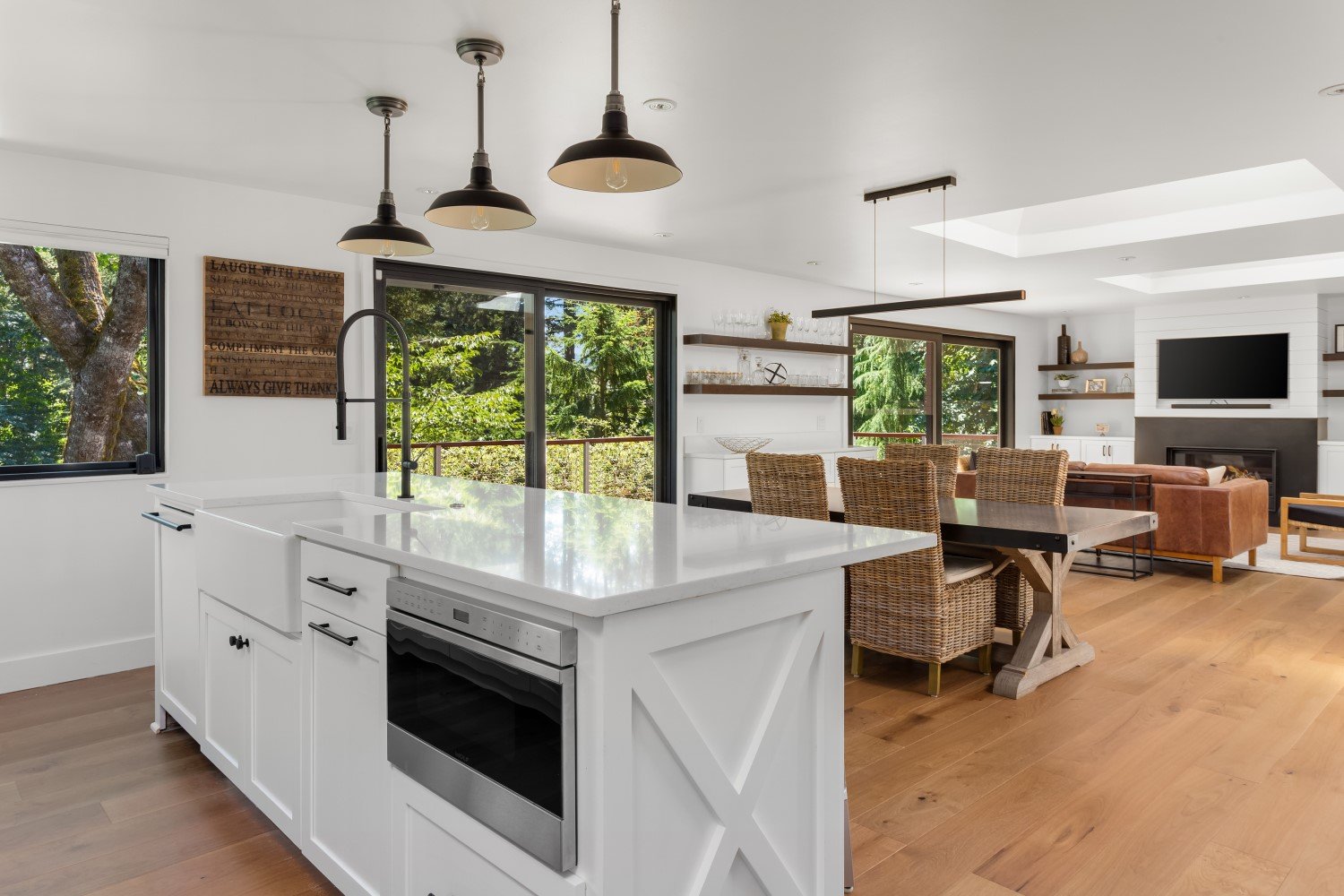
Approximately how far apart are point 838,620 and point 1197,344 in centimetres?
886

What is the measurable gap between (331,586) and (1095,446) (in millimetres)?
9558

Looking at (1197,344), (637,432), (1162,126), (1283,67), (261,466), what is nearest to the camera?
(1283,67)

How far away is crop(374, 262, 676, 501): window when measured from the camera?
16.7 ft

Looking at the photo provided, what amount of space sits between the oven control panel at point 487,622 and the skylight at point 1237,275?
698 cm

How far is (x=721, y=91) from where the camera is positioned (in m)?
2.99

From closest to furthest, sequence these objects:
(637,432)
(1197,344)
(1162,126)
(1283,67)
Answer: (1283,67)
(1162,126)
(637,432)
(1197,344)

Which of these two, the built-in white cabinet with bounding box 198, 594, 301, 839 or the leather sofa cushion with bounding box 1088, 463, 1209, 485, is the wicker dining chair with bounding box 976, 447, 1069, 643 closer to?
the leather sofa cushion with bounding box 1088, 463, 1209, 485

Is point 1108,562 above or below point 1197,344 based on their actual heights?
below

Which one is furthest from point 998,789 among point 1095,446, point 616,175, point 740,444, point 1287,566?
point 1095,446

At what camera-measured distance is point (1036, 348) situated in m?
10.1

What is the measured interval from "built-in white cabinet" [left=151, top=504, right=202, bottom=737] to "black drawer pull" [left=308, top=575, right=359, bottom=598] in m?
0.98

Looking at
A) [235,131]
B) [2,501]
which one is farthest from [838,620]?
[2,501]

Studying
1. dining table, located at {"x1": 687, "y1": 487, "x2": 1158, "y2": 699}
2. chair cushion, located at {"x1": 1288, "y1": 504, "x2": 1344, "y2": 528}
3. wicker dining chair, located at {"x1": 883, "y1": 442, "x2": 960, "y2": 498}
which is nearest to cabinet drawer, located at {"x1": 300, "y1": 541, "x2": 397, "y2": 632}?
dining table, located at {"x1": 687, "y1": 487, "x2": 1158, "y2": 699}

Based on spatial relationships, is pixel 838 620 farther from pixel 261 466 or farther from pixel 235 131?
pixel 261 466
